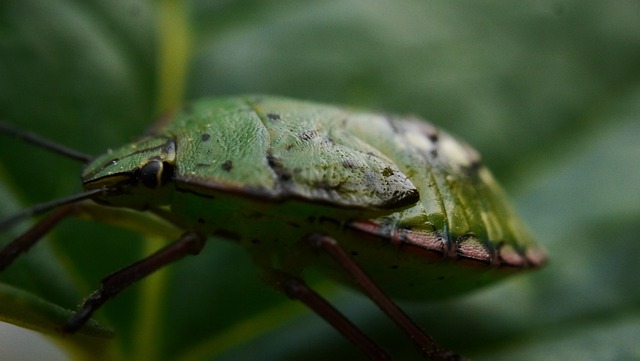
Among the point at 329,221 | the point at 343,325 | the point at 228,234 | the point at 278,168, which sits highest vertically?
the point at 278,168

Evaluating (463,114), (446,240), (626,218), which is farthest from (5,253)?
(626,218)

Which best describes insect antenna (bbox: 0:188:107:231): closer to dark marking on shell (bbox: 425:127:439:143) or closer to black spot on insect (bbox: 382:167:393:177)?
black spot on insect (bbox: 382:167:393:177)

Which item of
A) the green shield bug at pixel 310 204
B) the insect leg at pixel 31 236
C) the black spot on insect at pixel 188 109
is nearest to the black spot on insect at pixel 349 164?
the green shield bug at pixel 310 204

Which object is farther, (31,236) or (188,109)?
→ (188,109)

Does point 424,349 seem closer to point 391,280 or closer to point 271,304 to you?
point 391,280

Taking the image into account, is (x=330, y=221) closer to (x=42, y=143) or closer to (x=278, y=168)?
(x=278, y=168)

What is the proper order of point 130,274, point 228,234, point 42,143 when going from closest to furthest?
point 130,274 < point 228,234 < point 42,143

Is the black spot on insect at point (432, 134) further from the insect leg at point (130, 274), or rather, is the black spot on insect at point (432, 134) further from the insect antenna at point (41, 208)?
the insect antenna at point (41, 208)

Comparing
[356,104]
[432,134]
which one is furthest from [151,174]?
[356,104]
